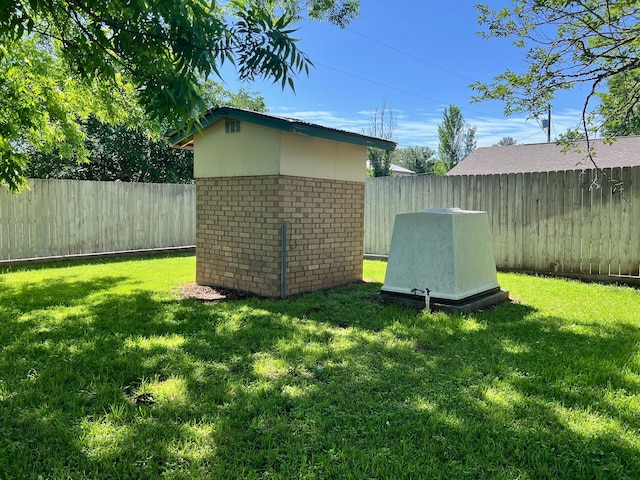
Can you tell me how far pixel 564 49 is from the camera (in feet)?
19.7

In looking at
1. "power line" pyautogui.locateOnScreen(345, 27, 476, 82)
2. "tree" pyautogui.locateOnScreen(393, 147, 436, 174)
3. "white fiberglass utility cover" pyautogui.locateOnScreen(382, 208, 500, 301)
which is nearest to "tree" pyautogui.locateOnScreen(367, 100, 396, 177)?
"tree" pyautogui.locateOnScreen(393, 147, 436, 174)

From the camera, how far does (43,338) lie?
4195 mm

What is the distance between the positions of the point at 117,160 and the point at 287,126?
13626mm

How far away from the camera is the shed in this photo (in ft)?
20.1

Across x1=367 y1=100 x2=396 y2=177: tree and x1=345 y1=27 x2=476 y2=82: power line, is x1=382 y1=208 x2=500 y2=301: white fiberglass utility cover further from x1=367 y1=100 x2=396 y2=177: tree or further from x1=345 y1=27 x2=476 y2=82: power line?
x1=367 y1=100 x2=396 y2=177: tree

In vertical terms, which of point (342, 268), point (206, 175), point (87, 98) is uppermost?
point (87, 98)

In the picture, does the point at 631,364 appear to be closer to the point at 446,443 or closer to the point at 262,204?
the point at 446,443

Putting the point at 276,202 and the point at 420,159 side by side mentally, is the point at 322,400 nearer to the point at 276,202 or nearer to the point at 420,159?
the point at 276,202

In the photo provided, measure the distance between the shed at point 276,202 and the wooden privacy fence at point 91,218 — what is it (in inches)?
161

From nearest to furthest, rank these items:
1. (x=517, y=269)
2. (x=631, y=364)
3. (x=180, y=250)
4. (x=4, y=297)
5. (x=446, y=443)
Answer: (x=446, y=443) → (x=631, y=364) → (x=4, y=297) → (x=517, y=269) → (x=180, y=250)

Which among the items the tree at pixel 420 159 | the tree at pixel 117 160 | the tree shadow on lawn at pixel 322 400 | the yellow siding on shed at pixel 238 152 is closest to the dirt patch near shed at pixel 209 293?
the tree shadow on lawn at pixel 322 400

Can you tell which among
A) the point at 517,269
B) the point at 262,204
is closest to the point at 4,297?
the point at 262,204

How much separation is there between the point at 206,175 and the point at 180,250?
547 cm

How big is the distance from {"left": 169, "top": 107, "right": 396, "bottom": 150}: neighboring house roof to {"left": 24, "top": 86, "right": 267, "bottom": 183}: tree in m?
9.54
